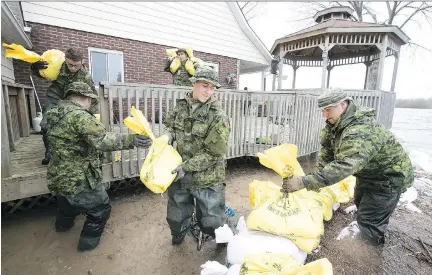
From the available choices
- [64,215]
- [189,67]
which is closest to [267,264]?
[64,215]

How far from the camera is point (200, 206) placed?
242 centimetres

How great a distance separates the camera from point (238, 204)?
12.6 ft

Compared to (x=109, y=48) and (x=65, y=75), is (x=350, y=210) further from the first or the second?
(x=109, y=48)

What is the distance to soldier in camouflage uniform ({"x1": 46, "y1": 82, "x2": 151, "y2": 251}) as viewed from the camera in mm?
2285

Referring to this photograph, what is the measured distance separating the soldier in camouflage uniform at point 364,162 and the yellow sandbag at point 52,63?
3.27m

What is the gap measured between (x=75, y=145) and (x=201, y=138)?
1273 millimetres

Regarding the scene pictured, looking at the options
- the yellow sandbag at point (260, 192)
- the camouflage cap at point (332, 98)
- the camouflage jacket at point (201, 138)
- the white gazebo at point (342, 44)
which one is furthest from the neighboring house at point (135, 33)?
the camouflage cap at point (332, 98)

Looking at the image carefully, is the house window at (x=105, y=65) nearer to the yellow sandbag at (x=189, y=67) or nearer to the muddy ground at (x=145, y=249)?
the yellow sandbag at (x=189, y=67)

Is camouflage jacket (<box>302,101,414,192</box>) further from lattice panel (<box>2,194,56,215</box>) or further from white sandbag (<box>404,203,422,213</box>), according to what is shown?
lattice panel (<box>2,194,56,215</box>)

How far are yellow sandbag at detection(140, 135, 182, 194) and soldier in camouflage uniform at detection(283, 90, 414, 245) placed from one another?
3.31 ft

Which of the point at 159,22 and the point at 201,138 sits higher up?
the point at 159,22

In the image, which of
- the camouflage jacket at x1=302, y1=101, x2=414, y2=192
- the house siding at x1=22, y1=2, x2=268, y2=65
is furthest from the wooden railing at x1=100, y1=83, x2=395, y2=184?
the house siding at x1=22, y1=2, x2=268, y2=65

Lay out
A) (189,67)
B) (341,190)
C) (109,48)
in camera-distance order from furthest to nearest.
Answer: (109,48)
(189,67)
(341,190)

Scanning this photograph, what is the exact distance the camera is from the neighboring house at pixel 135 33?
5.88m
